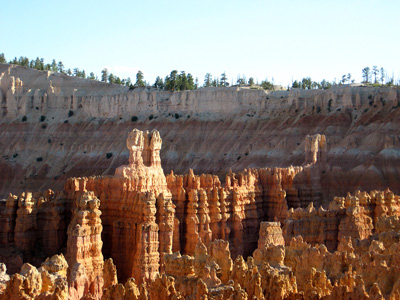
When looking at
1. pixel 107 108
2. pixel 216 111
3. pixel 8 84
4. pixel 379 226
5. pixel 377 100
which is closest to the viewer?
pixel 379 226

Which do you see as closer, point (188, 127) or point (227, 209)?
point (227, 209)

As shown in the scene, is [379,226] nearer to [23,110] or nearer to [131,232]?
[131,232]

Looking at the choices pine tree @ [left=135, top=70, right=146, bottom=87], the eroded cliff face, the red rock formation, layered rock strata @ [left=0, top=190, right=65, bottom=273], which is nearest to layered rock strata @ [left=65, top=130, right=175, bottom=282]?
layered rock strata @ [left=0, top=190, right=65, bottom=273]

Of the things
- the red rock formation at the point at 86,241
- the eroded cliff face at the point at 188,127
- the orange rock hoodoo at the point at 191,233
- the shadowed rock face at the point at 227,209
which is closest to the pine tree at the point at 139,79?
the eroded cliff face at the point at 188,127

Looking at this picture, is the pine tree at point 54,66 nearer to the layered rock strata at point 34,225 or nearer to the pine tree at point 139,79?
the pine tree at point 139,79

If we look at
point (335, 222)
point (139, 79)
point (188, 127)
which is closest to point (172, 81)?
point (139, 79)

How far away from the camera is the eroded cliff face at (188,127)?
195ft

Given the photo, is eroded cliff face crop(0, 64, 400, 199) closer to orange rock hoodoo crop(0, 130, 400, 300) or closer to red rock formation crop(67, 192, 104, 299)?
orange rock hoodoo crop(0, 130, 400, 300)

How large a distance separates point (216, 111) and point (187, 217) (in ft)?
166

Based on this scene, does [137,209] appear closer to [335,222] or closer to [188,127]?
[335,222]

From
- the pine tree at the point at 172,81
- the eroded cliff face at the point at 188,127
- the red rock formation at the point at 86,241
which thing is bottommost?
the red rock formation at the point at 86,241

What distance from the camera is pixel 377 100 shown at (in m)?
67.9

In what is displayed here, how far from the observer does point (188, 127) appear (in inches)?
3167

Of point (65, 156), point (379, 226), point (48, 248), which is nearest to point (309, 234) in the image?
point (379, 226)
